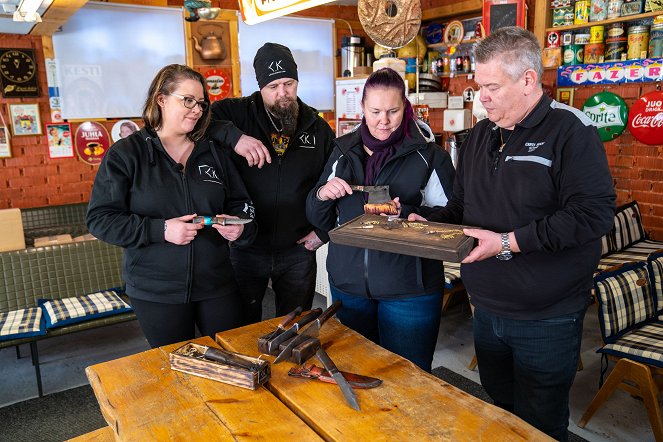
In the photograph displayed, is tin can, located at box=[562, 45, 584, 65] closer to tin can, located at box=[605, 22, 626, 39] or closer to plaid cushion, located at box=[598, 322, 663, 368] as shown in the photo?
tin can, located at box=[605, 22, 626, 39]

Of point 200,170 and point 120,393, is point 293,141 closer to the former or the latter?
point 200,170

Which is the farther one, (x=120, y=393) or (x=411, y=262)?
(x=411, y=262)

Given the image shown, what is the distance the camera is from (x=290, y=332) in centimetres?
188

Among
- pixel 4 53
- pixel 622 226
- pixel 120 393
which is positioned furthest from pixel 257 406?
pixel 4 53

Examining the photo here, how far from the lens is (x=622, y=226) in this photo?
4656 millimetres

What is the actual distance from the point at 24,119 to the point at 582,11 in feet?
18.0

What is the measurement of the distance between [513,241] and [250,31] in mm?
5509

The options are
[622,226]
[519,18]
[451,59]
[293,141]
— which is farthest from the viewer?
[451,59]

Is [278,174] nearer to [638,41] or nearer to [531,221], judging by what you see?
[531,221]

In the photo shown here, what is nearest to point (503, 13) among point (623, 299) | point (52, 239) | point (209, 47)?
point (209, 47)

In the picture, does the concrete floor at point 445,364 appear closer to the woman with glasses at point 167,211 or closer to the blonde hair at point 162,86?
the woman with glasses at point 167,211

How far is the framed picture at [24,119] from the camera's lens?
5.32 metres

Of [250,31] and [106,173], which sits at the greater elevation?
[250,31]

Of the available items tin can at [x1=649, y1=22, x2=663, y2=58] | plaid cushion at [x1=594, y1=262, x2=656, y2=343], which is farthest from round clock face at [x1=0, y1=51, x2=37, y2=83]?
tin can at [x1=649, y1=22, x2=663, y2=58]
